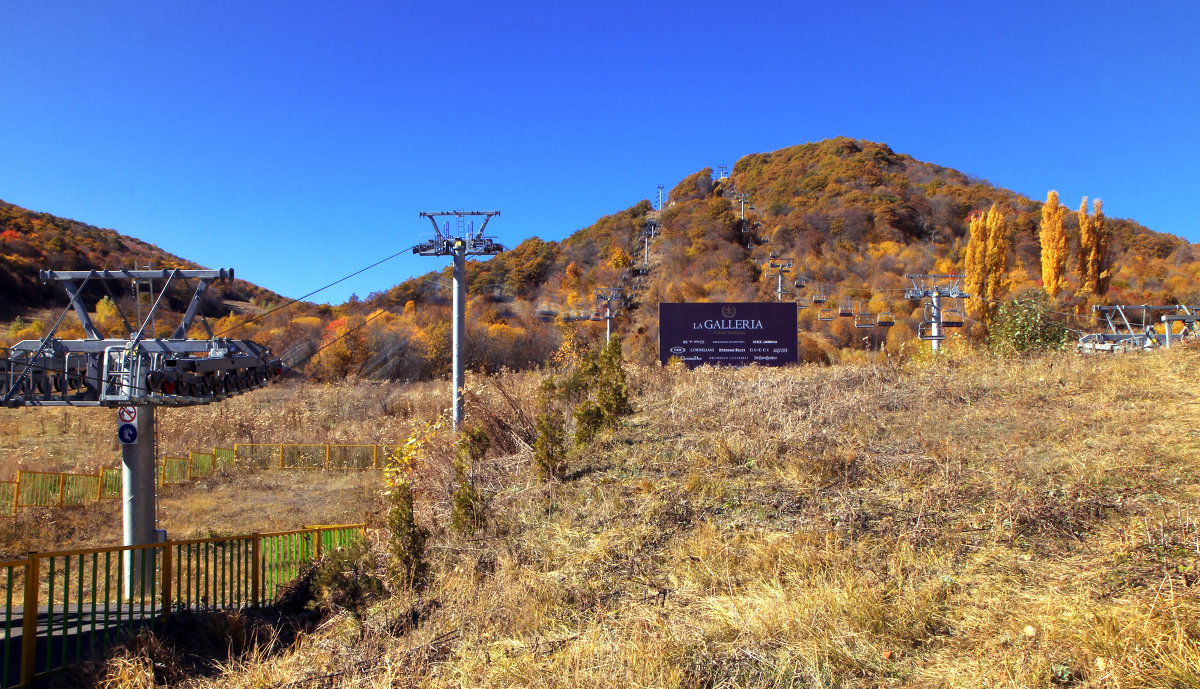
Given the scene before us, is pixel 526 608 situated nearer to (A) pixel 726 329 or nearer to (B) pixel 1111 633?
(B) pixel 1111 633

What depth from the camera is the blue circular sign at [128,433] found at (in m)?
12.8

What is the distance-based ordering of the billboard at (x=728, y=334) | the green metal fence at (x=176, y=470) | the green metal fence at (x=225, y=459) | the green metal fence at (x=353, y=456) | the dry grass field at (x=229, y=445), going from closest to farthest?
1. the dry grass field at (x=229, y=445)
2. the green metal fence at (x=176, y=470)
3. the green metal fence at (x=225, y=459)
4. the green metal fence at (x=353, y=456)
5. the billboard at (x=728, y=334)

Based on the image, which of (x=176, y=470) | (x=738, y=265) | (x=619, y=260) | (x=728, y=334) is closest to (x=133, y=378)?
(x=176, y=470)

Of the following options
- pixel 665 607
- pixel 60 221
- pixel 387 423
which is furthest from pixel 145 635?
pixel 60 221

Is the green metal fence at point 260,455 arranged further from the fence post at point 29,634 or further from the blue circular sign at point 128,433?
the fence post at point 29,634

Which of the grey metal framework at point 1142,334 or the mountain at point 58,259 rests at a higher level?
the mountain at point 58,259

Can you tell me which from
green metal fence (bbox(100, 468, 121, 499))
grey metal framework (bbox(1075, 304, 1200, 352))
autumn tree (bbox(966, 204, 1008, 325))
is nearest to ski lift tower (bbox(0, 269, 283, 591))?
green metal fence (bbox(100, 468, 121, 499))

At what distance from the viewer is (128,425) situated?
12750mm

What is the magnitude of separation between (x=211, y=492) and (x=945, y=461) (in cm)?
2030

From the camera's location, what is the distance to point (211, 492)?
21.2 m

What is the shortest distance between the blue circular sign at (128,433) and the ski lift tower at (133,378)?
0.05ft

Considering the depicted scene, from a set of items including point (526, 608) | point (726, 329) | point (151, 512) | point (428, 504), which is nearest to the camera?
point (526, 608)

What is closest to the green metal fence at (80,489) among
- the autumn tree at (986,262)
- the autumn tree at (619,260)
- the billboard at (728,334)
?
the billboard at (728,334)

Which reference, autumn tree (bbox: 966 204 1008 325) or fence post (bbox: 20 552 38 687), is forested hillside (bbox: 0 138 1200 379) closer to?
autumn tree (bbox: 966 204 1008 325)
